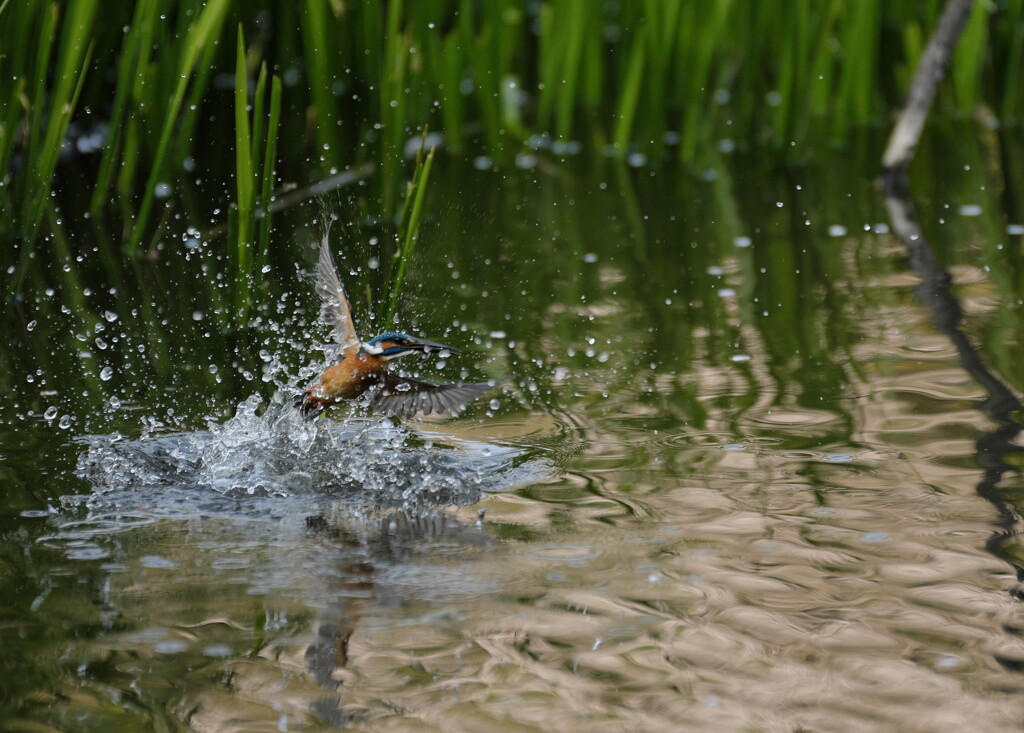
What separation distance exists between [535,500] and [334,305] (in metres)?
0.88

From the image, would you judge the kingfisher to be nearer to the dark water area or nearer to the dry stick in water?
the dark water area

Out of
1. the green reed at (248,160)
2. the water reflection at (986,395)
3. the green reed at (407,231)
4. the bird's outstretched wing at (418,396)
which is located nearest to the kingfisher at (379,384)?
the bird's outstretched wing at (418,396)

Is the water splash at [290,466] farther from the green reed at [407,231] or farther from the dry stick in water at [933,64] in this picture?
the dry stick in water at [933,64]

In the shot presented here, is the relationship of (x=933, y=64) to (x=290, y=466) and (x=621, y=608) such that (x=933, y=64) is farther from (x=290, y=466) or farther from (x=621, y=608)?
(x=621, y=608)

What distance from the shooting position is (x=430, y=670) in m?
2.30

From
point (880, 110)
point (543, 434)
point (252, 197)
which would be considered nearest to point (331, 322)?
point (252, 197)

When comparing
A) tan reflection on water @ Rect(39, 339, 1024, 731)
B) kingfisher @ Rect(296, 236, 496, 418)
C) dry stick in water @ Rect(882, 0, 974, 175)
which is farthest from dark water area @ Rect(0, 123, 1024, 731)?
dry stick in water @ Rect(882, 0, 974, 175)

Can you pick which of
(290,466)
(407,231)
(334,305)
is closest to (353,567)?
(290,466)

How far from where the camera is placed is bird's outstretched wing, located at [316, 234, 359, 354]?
3461mm

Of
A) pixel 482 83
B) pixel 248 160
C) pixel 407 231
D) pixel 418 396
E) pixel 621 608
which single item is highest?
pixel 482 83

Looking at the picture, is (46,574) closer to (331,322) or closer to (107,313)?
(331,322)

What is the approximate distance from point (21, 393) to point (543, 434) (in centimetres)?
154

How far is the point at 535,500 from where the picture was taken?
10.2 ft

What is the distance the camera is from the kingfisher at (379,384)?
10.6 feet
